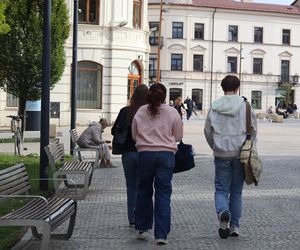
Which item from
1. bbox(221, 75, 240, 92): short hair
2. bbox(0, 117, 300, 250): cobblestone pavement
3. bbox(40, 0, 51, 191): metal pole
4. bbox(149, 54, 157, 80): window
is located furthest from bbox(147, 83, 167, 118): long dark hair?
bbox(149, 54, 157, 80): window

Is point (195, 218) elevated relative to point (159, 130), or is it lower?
lower

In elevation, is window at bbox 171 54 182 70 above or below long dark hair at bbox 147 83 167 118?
above

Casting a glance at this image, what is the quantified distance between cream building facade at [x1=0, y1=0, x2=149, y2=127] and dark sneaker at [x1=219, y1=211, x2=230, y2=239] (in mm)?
26754

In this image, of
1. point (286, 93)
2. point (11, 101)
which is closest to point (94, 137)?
point (11, 101)

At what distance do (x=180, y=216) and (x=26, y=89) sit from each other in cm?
1341

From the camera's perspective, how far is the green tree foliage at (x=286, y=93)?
76.4m

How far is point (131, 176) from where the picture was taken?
8.44 metres

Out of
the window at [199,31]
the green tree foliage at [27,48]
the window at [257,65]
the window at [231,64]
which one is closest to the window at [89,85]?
the green tree foliage at [27,48]

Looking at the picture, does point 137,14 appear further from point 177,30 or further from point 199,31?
point 199,31

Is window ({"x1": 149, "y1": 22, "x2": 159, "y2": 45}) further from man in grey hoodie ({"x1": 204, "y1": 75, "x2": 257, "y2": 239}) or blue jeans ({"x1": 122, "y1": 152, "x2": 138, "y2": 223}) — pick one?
man in grey hoodie ({"x1": 204, "y1": 75, "x2": 257, "y2": 239})

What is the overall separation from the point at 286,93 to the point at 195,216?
69340mm

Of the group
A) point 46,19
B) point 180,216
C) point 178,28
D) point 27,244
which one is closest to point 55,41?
point 46,19

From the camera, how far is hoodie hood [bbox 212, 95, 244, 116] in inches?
306

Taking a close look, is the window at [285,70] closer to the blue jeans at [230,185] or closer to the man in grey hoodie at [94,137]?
the man in grey hoodie at [94,137]
